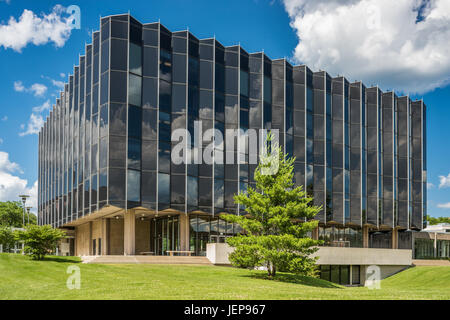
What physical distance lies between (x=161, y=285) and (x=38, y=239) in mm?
12918

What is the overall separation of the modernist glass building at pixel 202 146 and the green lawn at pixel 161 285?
10.4m

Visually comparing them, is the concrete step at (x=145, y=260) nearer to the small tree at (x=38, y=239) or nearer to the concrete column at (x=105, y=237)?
the small tree at (x=38, y=239)

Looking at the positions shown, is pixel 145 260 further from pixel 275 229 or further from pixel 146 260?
pixel 275 229

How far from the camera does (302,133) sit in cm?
5116

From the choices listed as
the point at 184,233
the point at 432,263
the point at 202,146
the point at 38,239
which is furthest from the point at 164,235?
the point at 432,263

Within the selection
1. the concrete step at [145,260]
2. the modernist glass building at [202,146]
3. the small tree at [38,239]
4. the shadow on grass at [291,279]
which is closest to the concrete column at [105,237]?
the modernist glass building at [202,146]

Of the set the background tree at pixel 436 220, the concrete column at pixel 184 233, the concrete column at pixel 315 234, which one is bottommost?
the background tree at pixel 436 220

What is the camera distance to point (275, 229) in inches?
1222

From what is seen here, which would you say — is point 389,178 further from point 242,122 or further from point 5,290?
point 5,290

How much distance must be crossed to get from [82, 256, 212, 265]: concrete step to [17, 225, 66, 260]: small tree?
4769 mm

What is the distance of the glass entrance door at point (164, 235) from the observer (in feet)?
147

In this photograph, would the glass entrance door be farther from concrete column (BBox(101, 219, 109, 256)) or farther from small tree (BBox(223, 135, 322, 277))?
small tree (BBox(223, 135, 322, 277))

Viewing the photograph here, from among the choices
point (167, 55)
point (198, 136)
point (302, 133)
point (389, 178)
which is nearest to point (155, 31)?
point (167, 55)

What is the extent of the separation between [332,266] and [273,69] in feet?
69.6
